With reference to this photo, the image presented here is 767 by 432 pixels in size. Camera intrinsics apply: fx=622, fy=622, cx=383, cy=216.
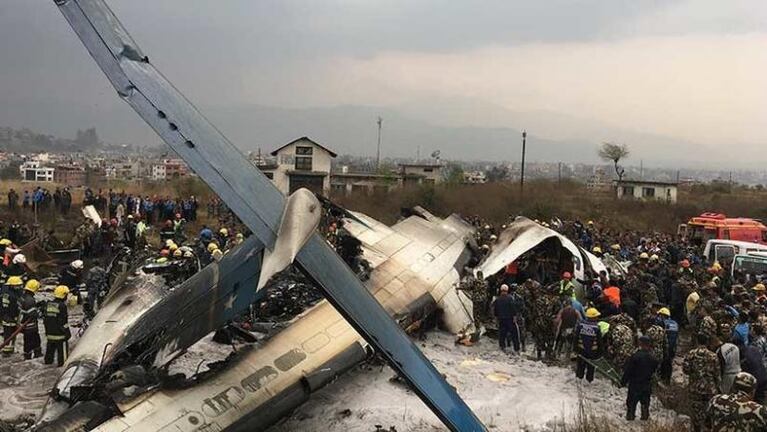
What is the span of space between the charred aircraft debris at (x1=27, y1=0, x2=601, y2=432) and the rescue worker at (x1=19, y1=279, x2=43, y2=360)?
4.94ft

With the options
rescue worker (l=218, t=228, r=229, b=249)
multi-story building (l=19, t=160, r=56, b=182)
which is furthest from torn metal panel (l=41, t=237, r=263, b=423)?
multi-story building (l=19, t=160, r=56, b=182)

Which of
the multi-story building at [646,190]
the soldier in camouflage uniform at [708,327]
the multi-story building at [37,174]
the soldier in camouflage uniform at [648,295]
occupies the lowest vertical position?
the multi-story building at [37,174]

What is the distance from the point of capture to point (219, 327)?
865cm

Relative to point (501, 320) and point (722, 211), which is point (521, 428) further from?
point (722, 211)

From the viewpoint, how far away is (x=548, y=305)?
43.4 feet

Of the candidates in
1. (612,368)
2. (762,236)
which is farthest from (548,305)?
(762,236)

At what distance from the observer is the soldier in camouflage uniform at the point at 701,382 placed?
9.35 meters

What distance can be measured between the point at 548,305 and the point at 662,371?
8.19 ft

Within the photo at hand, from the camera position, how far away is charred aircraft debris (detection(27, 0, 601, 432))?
22.2 feet

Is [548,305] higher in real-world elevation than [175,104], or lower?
lower

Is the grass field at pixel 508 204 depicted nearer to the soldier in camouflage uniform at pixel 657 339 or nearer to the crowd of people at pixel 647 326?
the crowd of people at pixel 647 326

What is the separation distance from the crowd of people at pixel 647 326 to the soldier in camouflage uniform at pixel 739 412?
11mm

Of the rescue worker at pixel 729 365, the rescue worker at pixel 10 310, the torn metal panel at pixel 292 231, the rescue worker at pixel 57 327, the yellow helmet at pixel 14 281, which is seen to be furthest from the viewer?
the yellow helmet at pixel 14 281

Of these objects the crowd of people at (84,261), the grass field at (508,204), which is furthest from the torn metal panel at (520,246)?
the grass field at (508,204)
